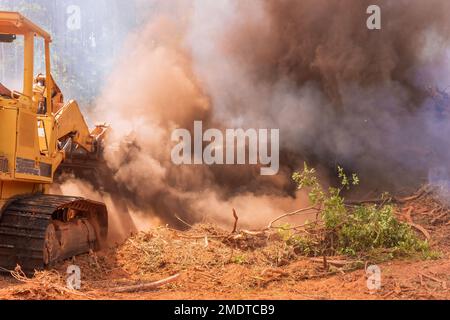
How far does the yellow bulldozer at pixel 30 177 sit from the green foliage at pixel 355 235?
340 centimetres

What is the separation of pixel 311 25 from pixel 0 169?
792cm

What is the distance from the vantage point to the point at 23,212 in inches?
283

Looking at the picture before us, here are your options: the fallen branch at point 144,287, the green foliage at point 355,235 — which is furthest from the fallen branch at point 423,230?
the fallen branch at point 144,287

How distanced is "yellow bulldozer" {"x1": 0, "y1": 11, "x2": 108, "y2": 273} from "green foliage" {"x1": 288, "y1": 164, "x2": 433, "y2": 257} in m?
3.40

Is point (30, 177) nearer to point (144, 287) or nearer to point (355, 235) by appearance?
point (144, 287)

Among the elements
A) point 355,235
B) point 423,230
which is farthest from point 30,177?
point 423,230

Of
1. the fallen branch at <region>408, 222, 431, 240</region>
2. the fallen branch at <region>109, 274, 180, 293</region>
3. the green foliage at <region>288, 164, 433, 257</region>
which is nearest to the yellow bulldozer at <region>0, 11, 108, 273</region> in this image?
the fallen branch at <region>109, 274, 180, 293</region>

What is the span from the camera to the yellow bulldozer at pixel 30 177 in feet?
22.9

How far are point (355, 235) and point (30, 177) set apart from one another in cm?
478

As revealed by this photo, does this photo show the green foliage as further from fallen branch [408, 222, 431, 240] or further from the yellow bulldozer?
the yellow bulldozer

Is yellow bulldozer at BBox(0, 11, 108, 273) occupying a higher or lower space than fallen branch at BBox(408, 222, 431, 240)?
higher

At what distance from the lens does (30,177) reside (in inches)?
291

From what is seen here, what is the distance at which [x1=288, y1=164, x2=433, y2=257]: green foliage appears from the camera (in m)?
8.04
